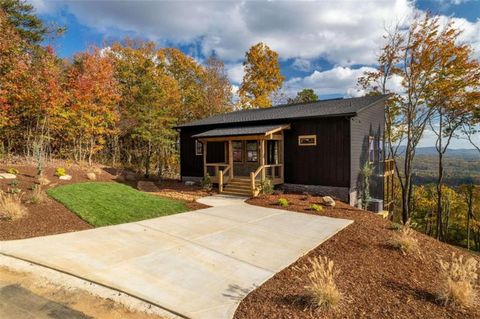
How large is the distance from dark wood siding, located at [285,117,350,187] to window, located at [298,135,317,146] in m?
0.15

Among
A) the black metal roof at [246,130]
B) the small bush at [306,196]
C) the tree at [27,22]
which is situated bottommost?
the small bush at [306,196]

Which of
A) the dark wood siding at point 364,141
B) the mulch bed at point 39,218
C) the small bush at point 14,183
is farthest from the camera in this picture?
the dark wood siding at point 364,141

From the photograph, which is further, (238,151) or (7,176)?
(238,151)

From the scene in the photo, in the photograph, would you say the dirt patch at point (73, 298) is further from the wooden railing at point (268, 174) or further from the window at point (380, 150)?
the window at point (380, 150)

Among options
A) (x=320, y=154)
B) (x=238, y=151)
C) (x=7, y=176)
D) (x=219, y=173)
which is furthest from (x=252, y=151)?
(x=7, y=176)

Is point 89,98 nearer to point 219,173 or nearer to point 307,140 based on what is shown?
point 219,173

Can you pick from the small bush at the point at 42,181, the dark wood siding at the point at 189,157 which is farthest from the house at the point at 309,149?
the small bush at the point at 42,181

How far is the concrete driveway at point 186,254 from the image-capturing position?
4.09 m

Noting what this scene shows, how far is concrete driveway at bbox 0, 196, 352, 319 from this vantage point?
409cm

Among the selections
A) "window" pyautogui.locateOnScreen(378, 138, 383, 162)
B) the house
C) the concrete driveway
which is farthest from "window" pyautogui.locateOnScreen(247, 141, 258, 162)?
"window" pyautogui.locateOnScreen(378, 138, 383, 162)

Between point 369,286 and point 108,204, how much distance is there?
827cm

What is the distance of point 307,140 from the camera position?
13297 millimetres

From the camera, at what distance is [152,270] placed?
4.81 metres

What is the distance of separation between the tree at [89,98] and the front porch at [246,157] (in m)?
6.99
